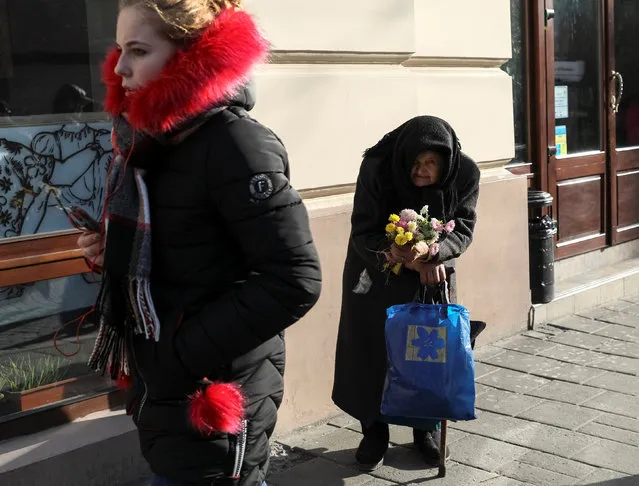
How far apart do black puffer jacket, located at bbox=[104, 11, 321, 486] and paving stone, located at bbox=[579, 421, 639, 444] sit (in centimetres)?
286

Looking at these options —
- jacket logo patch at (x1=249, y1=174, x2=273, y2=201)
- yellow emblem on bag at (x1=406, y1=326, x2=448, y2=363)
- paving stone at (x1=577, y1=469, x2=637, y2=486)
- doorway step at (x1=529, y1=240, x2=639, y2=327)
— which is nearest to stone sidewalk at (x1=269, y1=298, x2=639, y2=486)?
paving stone at (x1=577, y1=469, x2=637, y2=486)

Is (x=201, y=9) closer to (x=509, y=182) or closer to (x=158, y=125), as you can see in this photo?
(x=158, y=125)

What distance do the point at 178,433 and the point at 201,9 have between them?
0.97m

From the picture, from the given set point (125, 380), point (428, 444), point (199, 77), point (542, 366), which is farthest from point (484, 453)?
point (199, 77)

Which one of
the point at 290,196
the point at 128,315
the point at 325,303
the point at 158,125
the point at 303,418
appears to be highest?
the point at 158,125

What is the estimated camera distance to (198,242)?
2.19 metres

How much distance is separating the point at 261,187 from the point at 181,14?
0.42m

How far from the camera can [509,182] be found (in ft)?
21.4

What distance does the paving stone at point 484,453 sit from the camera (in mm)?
4414

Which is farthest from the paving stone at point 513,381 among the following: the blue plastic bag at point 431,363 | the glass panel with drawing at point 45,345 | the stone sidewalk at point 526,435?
the glass panel with drawing at point 45,345

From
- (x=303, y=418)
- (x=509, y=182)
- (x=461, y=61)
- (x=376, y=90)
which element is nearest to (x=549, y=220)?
(x=509, y=182)

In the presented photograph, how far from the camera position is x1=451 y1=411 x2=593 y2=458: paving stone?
4.58m

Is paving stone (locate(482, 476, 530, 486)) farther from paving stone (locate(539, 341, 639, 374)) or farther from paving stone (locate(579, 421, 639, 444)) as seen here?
paving stone (locate(539, 341, 639, 374))

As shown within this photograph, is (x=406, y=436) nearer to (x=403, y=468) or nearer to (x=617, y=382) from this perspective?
(x=403, y=468)
